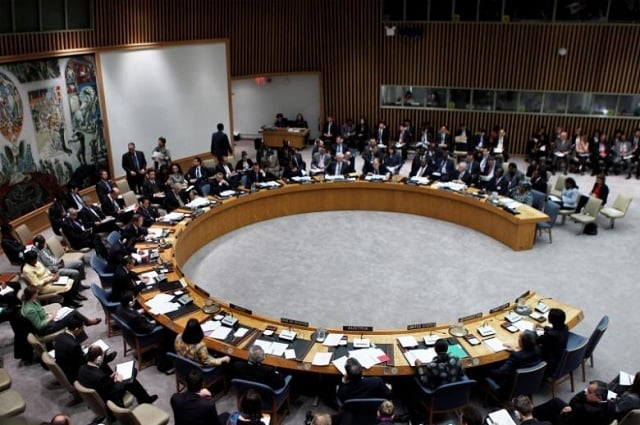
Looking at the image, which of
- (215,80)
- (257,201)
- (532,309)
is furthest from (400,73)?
(532,309)

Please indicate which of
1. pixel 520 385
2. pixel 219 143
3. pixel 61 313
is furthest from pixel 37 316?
pixel 219 143

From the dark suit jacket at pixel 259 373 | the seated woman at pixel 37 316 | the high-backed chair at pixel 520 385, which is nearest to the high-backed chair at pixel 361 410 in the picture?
the dark suit jacket at pixel 259 373

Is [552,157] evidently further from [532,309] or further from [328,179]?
[532,309]

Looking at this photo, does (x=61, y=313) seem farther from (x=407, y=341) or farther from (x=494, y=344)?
(x=494, y=344)

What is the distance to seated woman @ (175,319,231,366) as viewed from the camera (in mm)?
6602

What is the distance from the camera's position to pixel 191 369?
6.56 m

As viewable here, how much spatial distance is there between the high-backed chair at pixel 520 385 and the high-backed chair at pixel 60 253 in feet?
23.5

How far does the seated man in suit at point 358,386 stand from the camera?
6059 mm

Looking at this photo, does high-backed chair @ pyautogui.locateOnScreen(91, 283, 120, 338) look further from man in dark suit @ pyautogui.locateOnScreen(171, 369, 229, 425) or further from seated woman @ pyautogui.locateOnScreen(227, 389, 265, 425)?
seated woman @ pyautogui.locateOnScreen(227, 389, 265, 425)

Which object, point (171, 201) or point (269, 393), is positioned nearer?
point (269, 393)

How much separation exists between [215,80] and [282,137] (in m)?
3.29

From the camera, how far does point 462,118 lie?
18438mm

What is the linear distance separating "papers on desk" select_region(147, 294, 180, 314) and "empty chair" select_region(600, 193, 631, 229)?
Result: 9193 mm

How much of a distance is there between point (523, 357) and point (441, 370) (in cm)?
103
